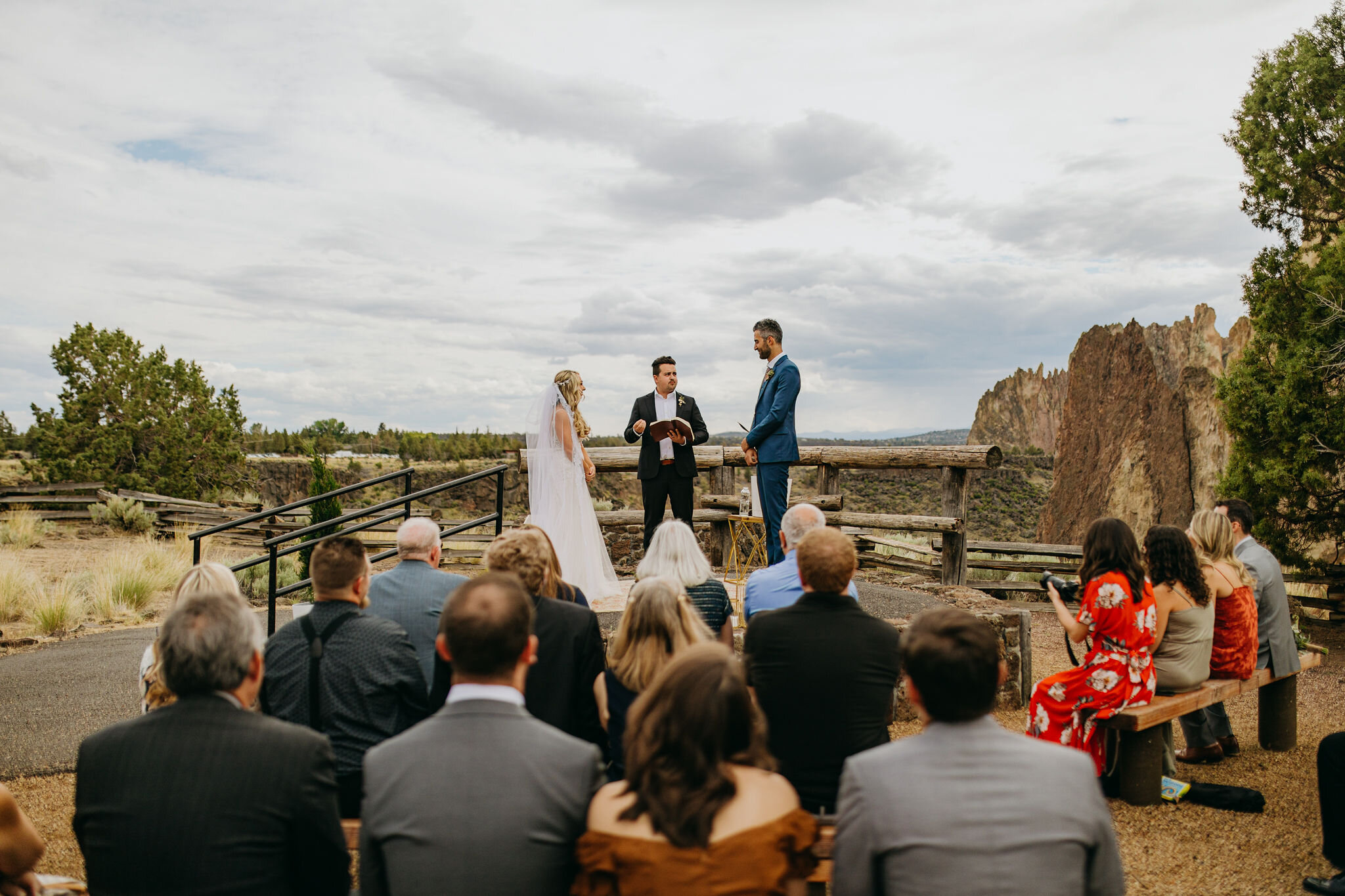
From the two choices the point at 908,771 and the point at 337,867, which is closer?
the point at 908,771

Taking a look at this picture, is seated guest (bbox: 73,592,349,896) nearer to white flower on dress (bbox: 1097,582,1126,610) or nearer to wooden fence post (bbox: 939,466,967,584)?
white flower on dress (bbox: 1097,582,1126,610)

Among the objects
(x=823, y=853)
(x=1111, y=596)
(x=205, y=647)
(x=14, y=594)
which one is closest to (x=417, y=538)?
(x=205, y=647)

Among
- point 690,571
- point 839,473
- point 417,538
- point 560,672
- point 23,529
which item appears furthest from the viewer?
point 23,529

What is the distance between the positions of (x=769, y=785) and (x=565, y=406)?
552cm

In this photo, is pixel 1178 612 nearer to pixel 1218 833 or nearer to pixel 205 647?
pixel 1218 833

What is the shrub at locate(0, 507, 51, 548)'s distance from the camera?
49.7 ft

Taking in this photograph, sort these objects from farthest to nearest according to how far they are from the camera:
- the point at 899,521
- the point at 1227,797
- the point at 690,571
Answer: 1. the point at 899,521
2. the point at 1227,797
3. the point at 690,571

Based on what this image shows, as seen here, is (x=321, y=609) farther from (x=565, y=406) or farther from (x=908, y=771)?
(x=565, y=406)

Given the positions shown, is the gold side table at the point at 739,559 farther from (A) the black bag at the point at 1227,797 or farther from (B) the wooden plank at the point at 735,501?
(A) the black bag at the point at 1227,797

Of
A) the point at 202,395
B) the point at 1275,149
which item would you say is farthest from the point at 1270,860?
the point at 202,395

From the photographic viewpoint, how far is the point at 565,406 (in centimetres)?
714

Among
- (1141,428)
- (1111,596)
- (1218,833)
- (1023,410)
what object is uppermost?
(1023,410)

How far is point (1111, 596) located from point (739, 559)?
227 inches

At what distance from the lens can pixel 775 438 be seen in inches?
281
